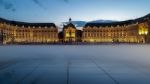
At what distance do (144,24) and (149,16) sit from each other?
6.56 metres

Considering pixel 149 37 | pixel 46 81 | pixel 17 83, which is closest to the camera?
pixel 17 83

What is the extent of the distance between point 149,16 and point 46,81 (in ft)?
495

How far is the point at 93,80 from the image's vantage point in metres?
9.79

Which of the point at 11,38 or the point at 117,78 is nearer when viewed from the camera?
the point at 117,78

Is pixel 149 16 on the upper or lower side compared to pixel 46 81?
upper

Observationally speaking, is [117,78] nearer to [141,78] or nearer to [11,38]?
[141,78]

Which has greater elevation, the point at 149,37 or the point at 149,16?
the point at 149,16

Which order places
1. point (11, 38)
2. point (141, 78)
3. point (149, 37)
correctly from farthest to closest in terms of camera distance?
1. point (11, 38)
2. point (149, 37)
3. point (141, 78)

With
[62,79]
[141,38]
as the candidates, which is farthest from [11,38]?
[62,79]

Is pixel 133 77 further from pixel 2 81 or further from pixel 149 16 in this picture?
pixel 149 16

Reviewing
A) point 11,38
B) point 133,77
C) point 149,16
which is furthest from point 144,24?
point 133,77

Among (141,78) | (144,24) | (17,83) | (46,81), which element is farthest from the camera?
(144,24)

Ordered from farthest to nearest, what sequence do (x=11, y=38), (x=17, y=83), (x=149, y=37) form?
(x=11, y=38), (x=149, y=37), (x=17, y=83)

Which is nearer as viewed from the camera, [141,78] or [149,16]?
[141,78]
